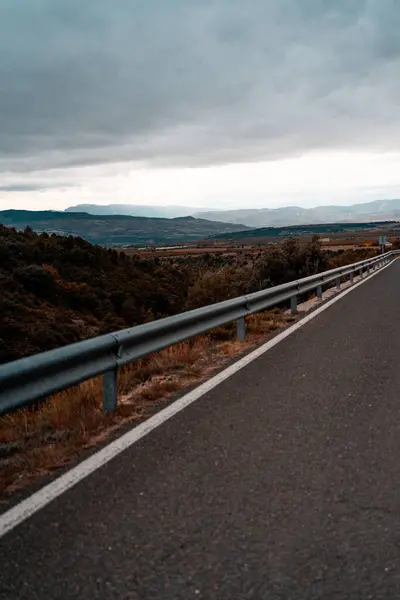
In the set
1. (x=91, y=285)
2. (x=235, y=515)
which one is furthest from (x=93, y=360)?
(x=91, y=285)

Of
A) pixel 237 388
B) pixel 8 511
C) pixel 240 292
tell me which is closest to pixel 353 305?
pixel 237 388

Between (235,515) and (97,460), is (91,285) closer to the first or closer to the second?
(97,460)

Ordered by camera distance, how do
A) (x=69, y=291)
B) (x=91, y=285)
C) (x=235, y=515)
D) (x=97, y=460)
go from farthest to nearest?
(x=91, y=285) < (x=69, y=291) < (x=97, y=460) < (x=235, y=515)

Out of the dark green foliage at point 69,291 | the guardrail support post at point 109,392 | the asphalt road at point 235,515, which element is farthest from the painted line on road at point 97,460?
the dark green foliage at point 69,291

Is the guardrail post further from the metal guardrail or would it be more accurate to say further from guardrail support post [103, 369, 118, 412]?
guardrail support post [103, 369, 118, 412]

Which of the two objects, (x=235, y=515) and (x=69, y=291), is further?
(x=69, y=291)

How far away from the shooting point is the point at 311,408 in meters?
5.96

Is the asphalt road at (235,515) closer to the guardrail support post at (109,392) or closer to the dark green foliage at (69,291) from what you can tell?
the guardrail support post at (109,392)

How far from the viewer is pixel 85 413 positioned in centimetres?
588

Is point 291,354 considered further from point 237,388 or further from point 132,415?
point 132,415

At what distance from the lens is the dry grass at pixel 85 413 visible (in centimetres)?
464

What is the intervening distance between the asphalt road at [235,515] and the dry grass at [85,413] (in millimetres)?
486

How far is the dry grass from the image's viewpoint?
4.64m

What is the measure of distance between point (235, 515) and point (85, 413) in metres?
2.62
